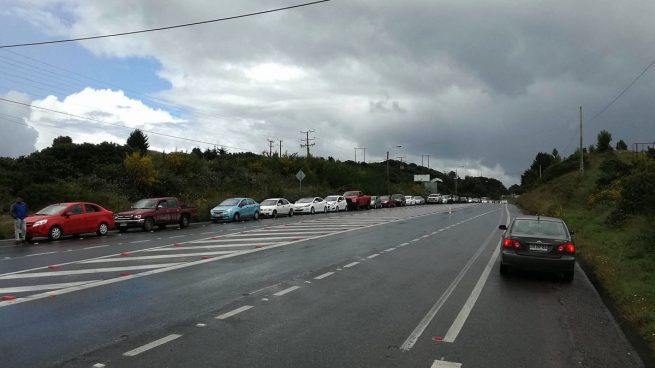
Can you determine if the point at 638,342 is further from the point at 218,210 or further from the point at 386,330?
the point at 218,210

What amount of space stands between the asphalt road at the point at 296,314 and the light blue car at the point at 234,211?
1699 centimetres

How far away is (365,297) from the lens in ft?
28.5

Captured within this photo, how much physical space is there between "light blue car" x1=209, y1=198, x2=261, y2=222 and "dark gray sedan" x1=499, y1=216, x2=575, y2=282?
2211 centimetres

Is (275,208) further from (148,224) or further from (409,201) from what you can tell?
(409,201)

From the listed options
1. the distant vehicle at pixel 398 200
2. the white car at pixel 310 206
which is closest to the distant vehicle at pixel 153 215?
the white car at pixel 310 206

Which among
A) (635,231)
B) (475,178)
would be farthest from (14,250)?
(475,178)

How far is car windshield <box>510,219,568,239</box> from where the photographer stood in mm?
11047

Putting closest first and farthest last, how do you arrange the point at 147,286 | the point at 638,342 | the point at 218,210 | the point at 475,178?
the point at 638,342 → the point at 147,286 → the point at 218,210 → the point at 475,178

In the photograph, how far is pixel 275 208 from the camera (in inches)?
1444

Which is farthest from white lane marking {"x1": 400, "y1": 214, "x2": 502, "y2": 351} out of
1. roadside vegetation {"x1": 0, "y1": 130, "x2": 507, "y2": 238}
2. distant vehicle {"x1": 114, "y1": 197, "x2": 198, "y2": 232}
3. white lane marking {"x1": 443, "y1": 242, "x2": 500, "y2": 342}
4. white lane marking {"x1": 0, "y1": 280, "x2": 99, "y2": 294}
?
roadside vegetation {"x1": 0, "y1": 130, "x2": 507, "y2": 238}

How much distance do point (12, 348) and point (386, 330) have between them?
14.4 feet

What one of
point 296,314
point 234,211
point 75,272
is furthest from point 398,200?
point 296,314

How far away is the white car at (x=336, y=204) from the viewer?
45594 millimetres

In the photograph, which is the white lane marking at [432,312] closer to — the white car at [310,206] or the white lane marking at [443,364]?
the white lane marking at [443,364]
